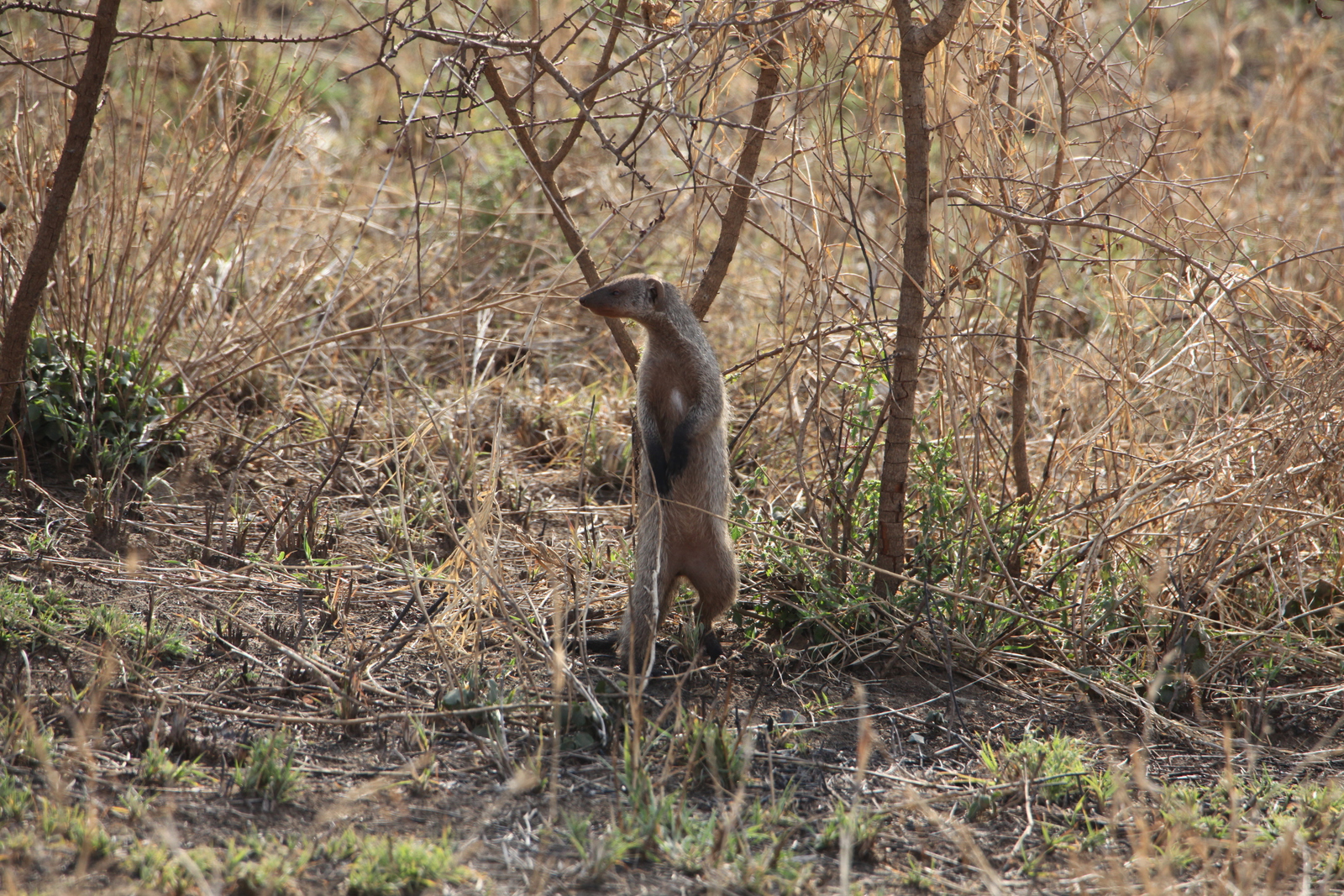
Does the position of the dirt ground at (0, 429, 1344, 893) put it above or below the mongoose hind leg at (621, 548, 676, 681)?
below

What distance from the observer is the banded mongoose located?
→ 359 centimetres

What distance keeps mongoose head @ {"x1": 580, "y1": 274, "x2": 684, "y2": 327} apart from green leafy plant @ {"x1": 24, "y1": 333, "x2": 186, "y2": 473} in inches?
82.0

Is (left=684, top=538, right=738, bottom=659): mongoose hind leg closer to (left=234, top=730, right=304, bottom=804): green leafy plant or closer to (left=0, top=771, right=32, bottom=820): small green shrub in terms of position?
(left=234, top=730, right=304, bottom=804): green leafy plant

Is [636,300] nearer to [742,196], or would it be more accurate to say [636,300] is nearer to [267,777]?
[742,196]

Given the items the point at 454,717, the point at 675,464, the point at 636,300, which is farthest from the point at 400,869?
the point at 636,300

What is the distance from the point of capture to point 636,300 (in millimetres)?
3639

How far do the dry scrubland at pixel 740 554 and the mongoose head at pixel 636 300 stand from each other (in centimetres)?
30

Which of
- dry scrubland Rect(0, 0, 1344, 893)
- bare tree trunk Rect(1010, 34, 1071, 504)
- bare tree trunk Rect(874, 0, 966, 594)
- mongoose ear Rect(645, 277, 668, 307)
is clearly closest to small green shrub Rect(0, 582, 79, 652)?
dry scrubland Rect(0, 0, 1344, 893)

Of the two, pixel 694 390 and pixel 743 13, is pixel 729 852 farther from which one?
pixel 743 13

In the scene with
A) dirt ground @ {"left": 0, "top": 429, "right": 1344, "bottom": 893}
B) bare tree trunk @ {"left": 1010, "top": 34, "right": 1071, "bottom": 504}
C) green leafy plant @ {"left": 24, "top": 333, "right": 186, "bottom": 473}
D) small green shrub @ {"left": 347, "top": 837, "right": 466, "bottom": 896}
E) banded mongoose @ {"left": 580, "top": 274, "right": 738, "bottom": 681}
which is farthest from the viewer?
green leafy plant @ {"left": 24, "top": 333, "right": 186, "bottom": 473}

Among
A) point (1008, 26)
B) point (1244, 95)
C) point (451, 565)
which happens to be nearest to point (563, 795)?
point (451, 565)

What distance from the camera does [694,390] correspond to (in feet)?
12.3

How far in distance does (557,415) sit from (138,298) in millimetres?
1955

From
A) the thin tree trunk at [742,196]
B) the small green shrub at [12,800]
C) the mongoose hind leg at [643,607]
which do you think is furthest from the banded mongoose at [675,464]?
the small green shrub at [12,800]
